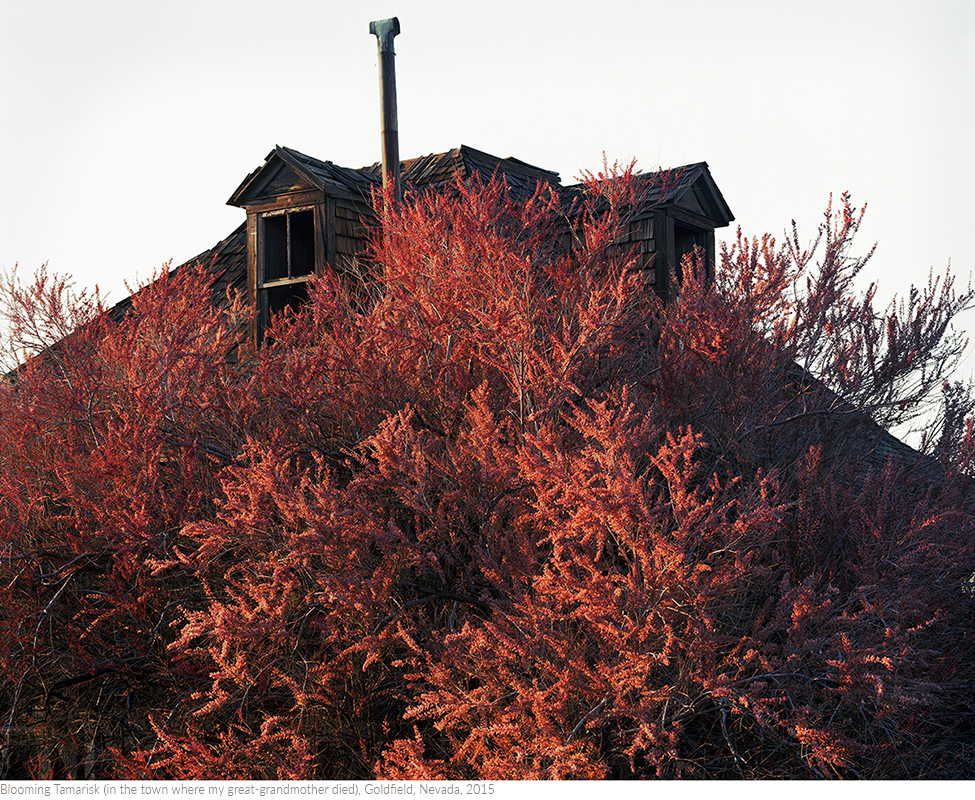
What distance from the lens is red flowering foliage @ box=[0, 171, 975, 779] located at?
15.8 feet

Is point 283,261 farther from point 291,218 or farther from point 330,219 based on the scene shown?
point 330,219

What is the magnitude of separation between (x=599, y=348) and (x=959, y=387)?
380 cm

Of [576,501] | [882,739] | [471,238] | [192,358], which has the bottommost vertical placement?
[882,739]

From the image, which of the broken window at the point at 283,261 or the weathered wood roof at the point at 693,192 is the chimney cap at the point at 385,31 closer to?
the broken window at the point at 283,261

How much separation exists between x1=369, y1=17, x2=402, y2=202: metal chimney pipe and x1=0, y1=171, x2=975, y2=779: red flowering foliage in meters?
3.41

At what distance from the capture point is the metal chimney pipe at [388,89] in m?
10.9

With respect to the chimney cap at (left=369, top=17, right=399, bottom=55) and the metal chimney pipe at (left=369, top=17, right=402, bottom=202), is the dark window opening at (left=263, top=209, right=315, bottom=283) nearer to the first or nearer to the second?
the metal chimney pipe at (left=369, top=17, right=402, bottom=202)

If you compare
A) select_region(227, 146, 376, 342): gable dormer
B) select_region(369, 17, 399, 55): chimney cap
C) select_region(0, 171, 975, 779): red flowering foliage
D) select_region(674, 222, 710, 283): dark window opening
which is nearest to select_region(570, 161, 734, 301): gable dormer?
select_region(674, 222, 710, 283): dark window opening

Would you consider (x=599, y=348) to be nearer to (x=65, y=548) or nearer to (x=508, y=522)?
(x=508, y=522)

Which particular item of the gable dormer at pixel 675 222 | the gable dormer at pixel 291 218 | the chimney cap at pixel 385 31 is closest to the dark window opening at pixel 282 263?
the gable dormer at pixel 291 218

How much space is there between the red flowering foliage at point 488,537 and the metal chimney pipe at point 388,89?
3407mm

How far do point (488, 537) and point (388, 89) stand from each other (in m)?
7.12

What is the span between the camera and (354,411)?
6586 mm

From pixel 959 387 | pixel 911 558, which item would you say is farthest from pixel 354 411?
pixel 959 387
